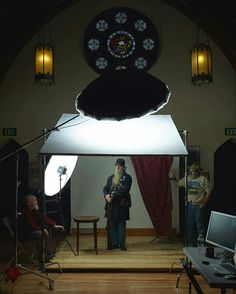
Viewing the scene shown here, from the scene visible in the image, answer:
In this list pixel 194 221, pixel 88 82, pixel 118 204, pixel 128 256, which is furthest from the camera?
pixel 88 82

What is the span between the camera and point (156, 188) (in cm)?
793

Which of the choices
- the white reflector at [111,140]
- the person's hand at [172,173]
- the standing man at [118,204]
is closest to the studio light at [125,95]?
the white reflector at [111,140]

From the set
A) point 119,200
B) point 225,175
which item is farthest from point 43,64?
point 225,175

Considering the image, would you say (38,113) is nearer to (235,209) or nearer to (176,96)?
(176,96)

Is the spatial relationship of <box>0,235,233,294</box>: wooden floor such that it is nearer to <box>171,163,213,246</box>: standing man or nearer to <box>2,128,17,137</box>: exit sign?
<box>171,163,213,246</box>: standing man

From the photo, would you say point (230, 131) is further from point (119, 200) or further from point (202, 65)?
point (119, 200)

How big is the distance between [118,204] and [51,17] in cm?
406

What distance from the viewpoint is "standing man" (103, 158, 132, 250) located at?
6617mm

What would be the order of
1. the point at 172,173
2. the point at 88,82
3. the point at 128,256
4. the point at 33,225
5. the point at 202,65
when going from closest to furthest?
the point at 33,225 → the point at 128,256 → the point at 202,65 → the point at 172,173 → the point at 88,82

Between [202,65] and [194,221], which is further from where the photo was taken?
[194,221]

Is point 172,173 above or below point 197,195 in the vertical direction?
above

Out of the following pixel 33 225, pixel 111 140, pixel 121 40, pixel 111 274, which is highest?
pixel 121 40

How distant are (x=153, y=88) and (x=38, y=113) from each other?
6.30 metres

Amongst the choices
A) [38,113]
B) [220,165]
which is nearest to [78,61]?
[38,113]
